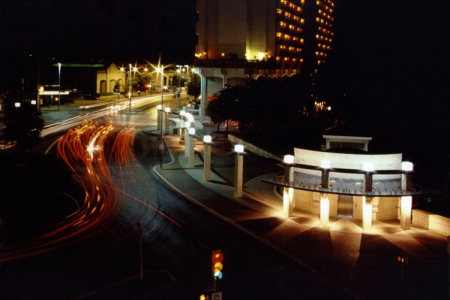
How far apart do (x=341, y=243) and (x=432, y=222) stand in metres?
4.25

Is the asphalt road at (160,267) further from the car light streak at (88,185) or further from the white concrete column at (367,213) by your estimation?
the white concrete column at (367,213)

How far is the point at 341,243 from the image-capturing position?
19875 millimetres

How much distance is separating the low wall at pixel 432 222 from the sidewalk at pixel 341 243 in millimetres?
315

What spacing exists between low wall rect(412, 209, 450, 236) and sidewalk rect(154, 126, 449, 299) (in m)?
0.32

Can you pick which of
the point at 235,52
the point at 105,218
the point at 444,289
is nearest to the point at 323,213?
the point at 444,289

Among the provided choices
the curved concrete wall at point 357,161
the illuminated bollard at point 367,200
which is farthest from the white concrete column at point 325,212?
the curved concrete wall at point 357,161

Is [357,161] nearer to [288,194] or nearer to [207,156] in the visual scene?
[288,194]

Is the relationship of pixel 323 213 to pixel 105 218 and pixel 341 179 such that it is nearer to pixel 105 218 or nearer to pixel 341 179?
pixel 341 179

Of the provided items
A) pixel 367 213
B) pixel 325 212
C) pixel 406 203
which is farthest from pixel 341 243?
pixel 406 203

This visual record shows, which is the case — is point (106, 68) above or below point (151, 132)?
above

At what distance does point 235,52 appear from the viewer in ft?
267

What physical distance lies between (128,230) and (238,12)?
63.6 m

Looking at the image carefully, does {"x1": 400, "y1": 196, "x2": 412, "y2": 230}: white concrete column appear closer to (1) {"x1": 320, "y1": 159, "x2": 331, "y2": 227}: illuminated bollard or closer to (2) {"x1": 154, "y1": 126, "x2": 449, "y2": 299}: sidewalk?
(2) {"x1": 154, "y1": 126, "x2": 449, "y2": 299}: sidewalk

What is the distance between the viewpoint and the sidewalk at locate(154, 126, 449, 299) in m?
15.8
